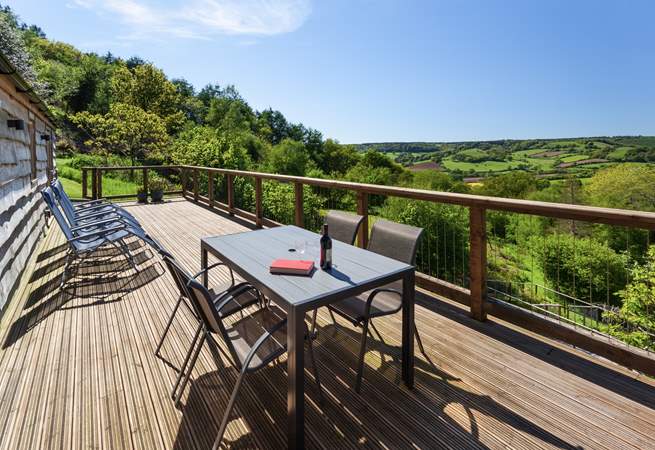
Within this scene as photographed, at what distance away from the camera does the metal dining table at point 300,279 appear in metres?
1.60

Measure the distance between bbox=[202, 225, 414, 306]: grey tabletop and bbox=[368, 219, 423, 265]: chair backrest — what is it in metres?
0.20

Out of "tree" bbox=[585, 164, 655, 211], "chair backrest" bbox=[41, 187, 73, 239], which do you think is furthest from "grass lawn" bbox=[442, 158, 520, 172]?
"chair backrest" bbox=[41, 187, 73, 239]

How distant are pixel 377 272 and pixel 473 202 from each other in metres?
1.26

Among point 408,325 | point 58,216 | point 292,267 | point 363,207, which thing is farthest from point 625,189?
point 58,216

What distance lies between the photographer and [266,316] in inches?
90.3

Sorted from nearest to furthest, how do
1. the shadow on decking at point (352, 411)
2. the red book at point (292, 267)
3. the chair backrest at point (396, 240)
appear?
the shadow on decking at point (352, 411)
the red book at point (292, 267)
the chair backrest at point (396, 240)

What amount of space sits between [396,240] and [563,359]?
1365mm

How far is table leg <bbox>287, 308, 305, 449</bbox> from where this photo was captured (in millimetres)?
1580

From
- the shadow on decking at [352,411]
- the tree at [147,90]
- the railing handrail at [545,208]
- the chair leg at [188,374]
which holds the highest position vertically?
the tree at [147,90]

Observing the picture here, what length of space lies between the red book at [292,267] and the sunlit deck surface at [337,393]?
2.46 ft

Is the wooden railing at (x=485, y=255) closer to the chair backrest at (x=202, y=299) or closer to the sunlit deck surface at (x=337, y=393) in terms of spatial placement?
the sunlit deck surface at (x=337, y=393)

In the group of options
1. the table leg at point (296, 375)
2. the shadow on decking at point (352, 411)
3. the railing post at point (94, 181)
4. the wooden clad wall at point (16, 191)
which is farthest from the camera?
the railing post at point (94, 181)

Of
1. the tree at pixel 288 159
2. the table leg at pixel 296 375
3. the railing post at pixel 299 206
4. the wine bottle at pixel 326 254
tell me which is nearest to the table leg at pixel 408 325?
the wine bottle at pixel 326 254

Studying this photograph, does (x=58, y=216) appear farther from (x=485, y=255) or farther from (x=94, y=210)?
(x=485, y=255)
